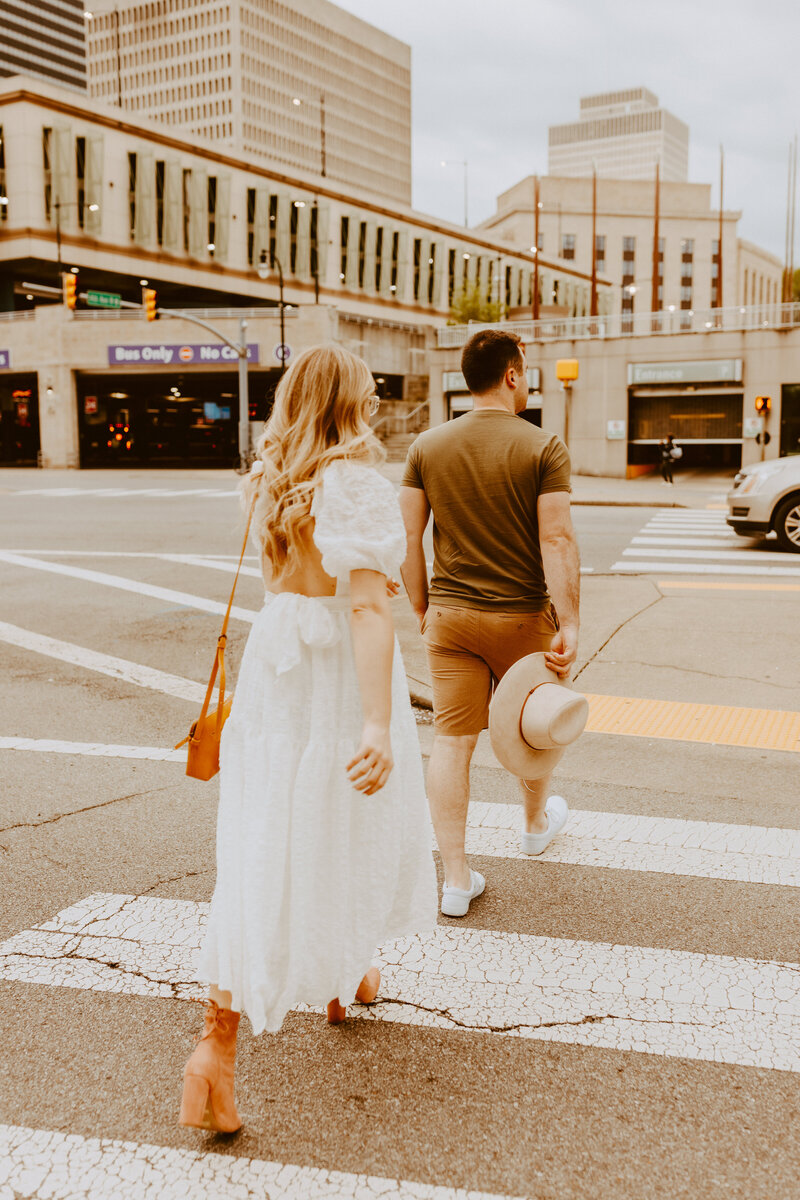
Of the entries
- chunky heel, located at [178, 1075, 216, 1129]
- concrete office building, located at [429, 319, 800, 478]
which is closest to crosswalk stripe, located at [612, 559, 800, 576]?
chunky heel, located at [178, 1075, 216, 1129]

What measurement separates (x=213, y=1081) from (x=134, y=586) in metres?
9.38

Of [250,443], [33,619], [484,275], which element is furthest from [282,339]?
[484,275]

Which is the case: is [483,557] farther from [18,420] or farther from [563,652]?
[18,420]

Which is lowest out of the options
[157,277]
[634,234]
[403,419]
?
[403,419]

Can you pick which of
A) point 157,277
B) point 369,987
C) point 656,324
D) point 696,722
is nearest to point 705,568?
point 696,722

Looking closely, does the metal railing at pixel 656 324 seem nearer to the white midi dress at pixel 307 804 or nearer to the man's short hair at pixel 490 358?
the man's short hair at pixel 490 358

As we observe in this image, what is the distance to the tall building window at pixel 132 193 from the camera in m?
58.8

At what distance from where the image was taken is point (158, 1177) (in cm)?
228

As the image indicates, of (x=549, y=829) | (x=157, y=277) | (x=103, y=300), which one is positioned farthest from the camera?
(x=157, y=277)

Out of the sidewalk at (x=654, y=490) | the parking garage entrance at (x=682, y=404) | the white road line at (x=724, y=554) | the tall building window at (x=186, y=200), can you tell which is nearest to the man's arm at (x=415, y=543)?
the white road line at (x=724, y=554)

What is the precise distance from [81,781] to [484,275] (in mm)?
88111

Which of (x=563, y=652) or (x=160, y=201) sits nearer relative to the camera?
(x=563, y=652)

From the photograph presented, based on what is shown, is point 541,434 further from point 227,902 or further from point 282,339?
point 282,339

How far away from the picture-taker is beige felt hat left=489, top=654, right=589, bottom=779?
10.8 feet
